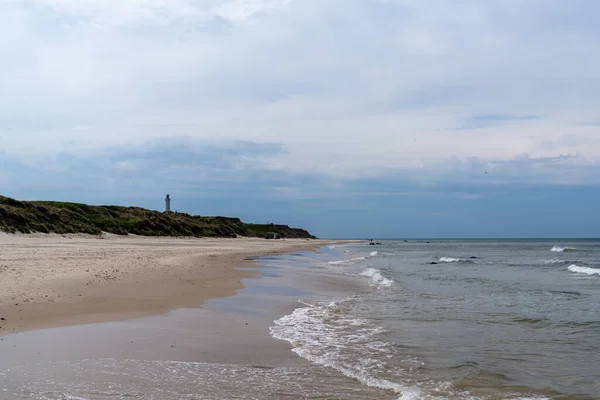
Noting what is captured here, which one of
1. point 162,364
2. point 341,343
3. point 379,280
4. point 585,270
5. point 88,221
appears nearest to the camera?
point 162,364

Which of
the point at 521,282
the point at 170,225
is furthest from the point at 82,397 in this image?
the point at 170,225

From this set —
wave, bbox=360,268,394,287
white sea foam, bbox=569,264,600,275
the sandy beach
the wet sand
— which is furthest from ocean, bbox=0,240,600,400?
white sea foam, bbox=569,264,600,275

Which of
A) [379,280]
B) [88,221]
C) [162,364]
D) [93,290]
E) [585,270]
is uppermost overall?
[88,221]

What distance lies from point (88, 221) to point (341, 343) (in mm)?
45340

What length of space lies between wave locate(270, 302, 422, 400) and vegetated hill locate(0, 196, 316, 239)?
99.7 feet

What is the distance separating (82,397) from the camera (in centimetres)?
516

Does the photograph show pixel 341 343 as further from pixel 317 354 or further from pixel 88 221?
pixel 88 221

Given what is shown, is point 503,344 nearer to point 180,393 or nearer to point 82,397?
point 180,393

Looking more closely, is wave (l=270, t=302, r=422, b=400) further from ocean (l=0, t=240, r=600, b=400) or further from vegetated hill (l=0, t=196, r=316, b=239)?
vegetated hill (l=0, t=196, r=316, b=239)

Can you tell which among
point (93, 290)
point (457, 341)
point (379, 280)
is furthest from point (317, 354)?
point (379, 280)

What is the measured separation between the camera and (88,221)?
160 feet

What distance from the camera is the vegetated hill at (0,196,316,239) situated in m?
36.7

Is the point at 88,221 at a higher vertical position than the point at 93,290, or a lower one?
higher

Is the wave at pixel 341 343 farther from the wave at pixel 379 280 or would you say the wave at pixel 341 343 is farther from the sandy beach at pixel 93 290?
the wave at pixel 379 280
